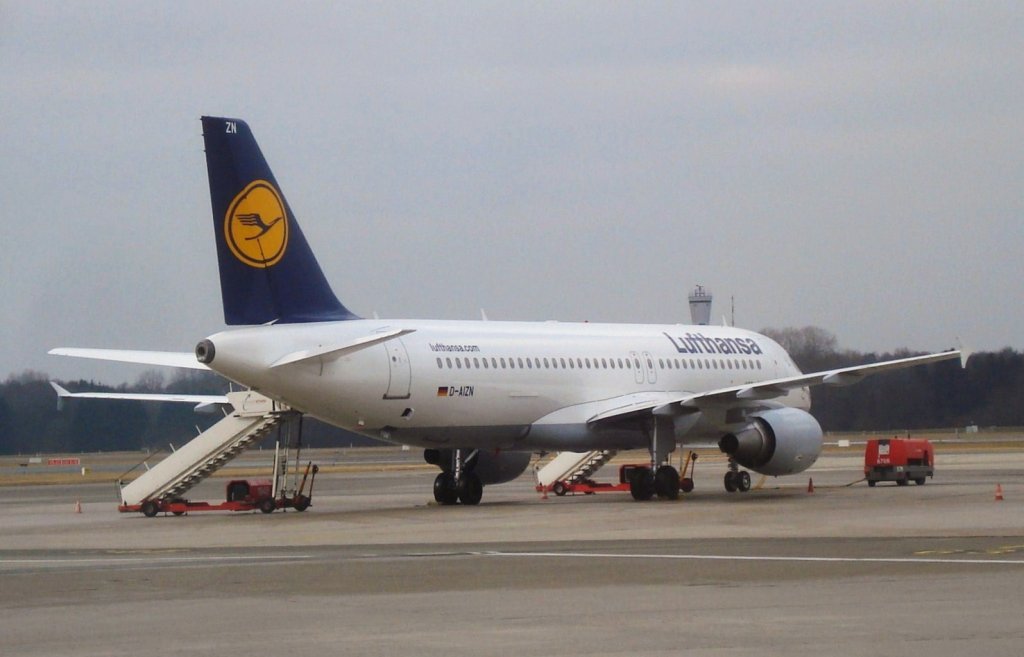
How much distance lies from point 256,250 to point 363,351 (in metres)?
2.93

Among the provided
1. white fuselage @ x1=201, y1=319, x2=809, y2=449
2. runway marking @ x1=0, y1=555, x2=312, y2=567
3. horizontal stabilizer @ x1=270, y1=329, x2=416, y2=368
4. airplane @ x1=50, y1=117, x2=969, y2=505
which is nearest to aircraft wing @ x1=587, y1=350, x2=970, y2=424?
airplane @ x1=50, y1=117, x2=969, y2=505

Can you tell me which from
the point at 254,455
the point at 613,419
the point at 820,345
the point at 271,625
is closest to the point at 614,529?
the point at 613,419

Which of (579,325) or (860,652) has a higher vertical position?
(579,325)

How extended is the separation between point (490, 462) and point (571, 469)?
13.9 feet

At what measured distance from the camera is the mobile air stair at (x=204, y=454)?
1314 inches

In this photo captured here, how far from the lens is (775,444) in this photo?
1410 inches

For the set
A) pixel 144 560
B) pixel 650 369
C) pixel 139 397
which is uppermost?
pixel 650 369

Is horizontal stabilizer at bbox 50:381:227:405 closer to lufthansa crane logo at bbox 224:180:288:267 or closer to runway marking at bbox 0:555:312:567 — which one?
lufthansa crane logo at bbox 224:180:288:267

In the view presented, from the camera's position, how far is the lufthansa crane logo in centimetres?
2936

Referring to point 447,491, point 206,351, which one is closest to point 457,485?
point 447,491

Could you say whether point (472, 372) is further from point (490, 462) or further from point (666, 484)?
point (666, 484)

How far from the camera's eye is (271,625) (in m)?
13.1

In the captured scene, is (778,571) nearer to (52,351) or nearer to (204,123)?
(204,123)

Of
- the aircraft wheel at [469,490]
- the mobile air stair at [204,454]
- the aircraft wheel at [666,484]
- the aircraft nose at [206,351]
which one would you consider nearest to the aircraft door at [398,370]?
the mobile air stair at [204,454]
